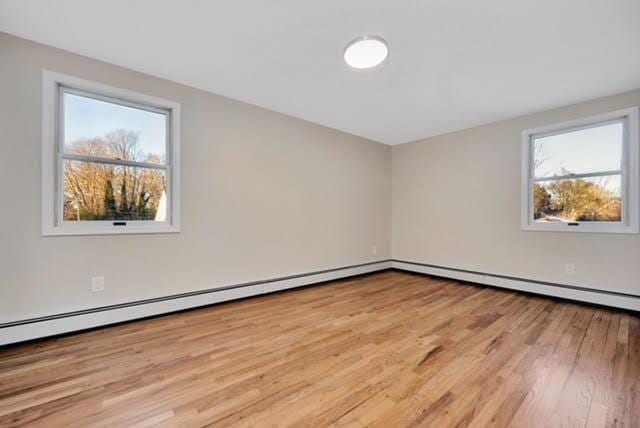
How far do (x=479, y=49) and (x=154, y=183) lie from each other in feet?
10.3

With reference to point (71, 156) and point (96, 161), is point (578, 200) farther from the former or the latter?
point (71, 156)

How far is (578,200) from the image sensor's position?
10.6 feet

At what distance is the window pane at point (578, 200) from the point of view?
3.02 metres

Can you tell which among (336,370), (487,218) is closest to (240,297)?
(336,370)

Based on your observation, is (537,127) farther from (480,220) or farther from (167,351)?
(167,351)

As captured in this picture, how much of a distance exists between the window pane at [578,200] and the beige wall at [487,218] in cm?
21

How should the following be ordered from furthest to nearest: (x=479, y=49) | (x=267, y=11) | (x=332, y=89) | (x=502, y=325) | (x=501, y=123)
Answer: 1. (x=501, y=123)
2. (x=332, y=89)
3. (x=502, y=325)
4. (x=479, y=49)
5. (x=267, y=11)

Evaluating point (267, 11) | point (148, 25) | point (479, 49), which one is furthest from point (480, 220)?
point (148, 25)

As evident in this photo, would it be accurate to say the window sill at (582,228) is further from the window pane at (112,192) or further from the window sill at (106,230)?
the window pane at (112,192)

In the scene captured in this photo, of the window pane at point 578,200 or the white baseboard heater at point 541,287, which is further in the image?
the window pane at point 578,200

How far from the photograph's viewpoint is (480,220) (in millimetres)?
3963

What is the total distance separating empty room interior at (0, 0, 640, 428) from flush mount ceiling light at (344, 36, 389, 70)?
0.02 metres

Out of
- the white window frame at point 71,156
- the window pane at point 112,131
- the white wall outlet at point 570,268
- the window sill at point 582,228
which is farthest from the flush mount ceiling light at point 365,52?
the white wall outlet at point 570,268

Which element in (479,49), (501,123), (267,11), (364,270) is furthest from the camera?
(364,270)
